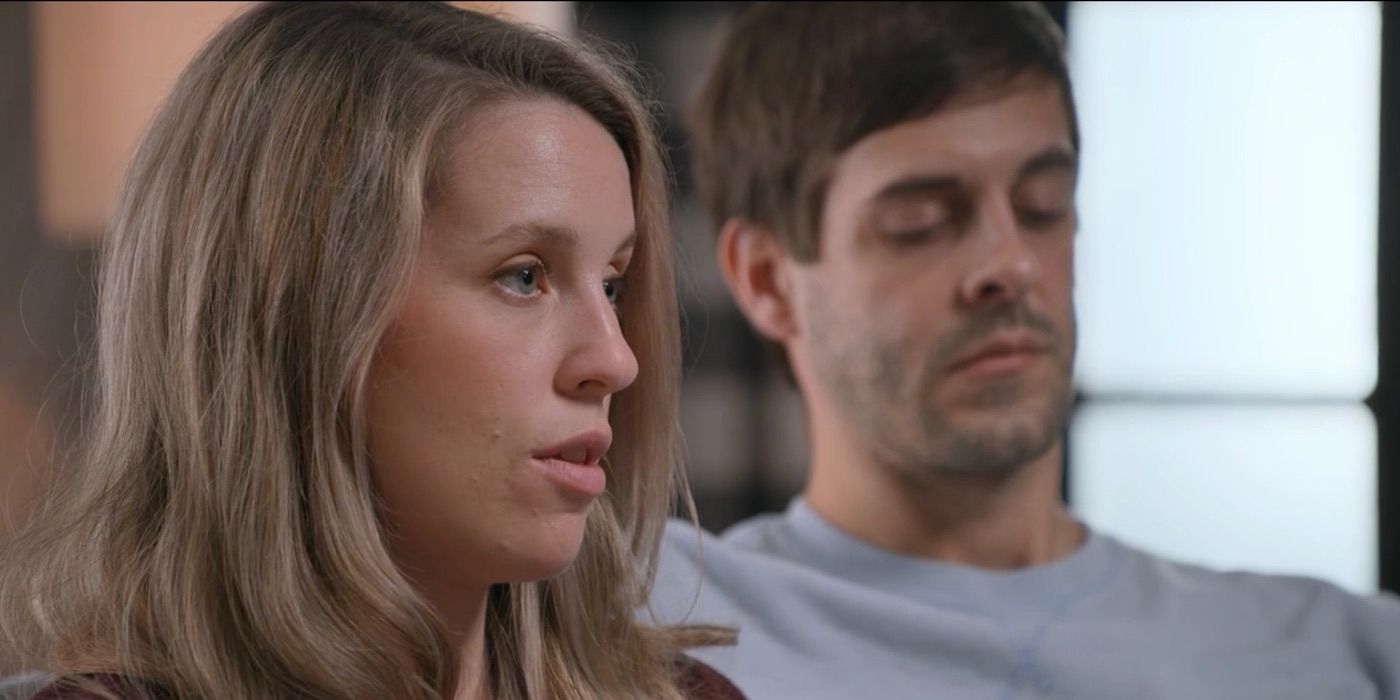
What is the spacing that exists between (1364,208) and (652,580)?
0.74m

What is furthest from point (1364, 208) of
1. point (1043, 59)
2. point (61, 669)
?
point (61, 669)

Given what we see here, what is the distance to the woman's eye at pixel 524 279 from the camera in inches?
37.5

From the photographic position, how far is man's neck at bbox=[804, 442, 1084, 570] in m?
1.40

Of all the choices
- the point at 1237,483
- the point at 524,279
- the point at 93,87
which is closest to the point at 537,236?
the point at 524,279

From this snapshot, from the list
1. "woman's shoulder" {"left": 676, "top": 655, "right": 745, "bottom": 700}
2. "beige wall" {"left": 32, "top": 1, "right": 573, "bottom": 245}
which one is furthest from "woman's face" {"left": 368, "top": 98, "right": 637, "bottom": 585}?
"beige wall" {"left": 32, "top": 1, "right": 573, "bottom": 245}

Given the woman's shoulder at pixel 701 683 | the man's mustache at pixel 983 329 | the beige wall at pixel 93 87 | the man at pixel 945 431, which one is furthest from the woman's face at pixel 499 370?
the beige wall at pixel 93 87

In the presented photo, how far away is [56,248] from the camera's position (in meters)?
1.48

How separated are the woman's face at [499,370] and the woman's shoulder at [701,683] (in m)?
0.25

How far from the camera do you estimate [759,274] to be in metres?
1.49

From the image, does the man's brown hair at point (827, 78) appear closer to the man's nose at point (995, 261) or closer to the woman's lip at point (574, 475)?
the man's nose at point (995, 261)

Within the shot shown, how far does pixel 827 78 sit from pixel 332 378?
626mm

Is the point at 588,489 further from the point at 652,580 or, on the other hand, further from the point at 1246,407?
the point at 1246,407

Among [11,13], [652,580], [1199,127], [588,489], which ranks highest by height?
[11,13]

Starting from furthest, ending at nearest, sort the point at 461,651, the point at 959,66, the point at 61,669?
the point at 959,66
the point at 461,651
the point at 61,669
